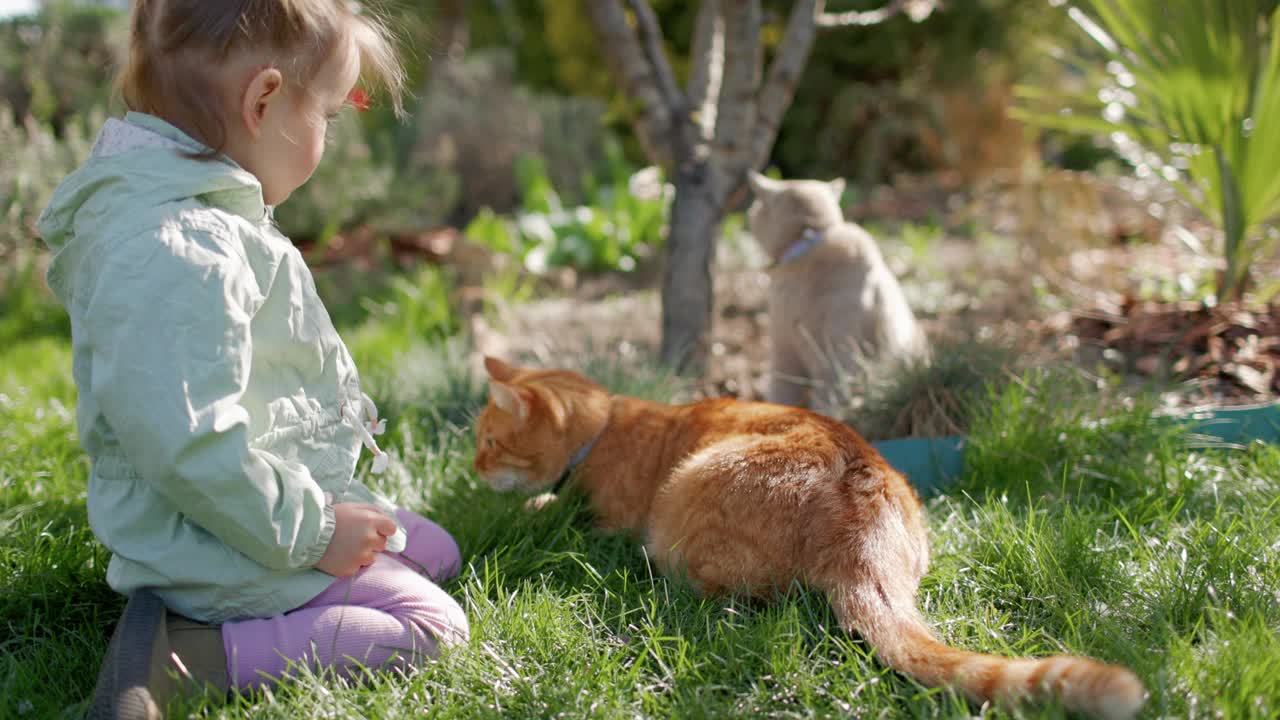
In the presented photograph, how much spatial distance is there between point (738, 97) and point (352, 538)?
250 centimetres

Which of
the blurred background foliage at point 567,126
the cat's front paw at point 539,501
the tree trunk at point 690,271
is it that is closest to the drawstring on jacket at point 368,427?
the cat's front paw at point 539,501

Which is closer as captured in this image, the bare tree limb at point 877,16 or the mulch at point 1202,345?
the mulch at point 1202,345

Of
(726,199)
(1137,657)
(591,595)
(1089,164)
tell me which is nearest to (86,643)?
(591,595)

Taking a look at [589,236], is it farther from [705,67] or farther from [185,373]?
[185,373]

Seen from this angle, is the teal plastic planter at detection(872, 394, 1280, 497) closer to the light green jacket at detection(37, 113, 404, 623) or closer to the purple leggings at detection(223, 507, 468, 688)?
the purple leggings at detection(223, 507, 468, 688)

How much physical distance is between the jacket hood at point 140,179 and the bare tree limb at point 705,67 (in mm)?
2295

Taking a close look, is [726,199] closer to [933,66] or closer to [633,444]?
[633,444]

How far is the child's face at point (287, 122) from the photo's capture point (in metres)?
1.69

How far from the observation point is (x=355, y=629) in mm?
1833

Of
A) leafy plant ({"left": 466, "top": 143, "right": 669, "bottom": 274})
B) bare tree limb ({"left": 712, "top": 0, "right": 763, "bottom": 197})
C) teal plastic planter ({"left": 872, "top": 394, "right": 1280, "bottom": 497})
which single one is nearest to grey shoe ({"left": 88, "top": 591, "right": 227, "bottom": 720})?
teal plastic planter ({"left": 872, "top": 394, "right": 1280, "bottom": 497})

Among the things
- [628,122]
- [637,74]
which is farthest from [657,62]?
[628,122]

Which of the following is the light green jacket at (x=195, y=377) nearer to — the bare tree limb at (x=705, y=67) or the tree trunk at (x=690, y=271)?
the tree trunk at (x=690, y=271)

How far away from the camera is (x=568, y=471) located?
260cm

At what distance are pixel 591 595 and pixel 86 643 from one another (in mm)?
1104
